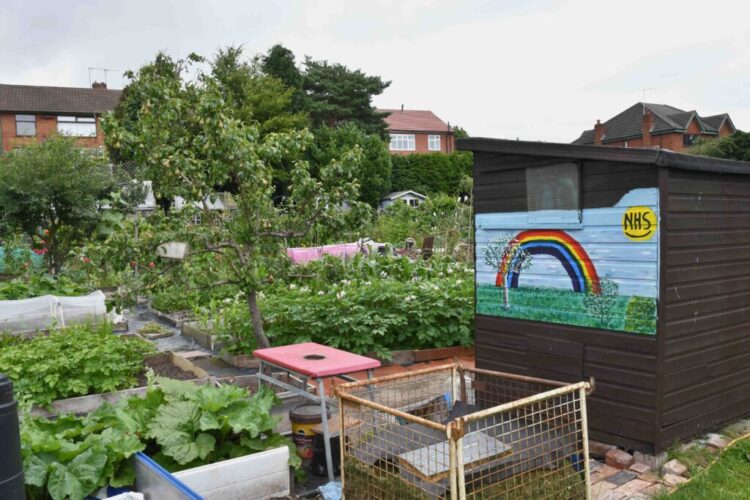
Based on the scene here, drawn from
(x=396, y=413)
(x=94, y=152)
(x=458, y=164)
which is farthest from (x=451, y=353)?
(x=458, y=164)

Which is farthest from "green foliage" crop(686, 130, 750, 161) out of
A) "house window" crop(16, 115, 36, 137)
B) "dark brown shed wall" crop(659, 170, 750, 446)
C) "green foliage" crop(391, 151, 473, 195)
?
"house window" crop(16, 115, 36, 137)

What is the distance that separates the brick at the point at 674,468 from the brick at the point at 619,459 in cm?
22

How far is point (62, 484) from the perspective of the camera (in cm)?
339

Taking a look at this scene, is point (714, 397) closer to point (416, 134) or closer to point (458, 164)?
point (458, 164)

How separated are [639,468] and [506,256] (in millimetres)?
1948

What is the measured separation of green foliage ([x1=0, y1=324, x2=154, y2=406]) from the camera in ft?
18.3

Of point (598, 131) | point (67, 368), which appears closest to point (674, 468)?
point (67, 368)

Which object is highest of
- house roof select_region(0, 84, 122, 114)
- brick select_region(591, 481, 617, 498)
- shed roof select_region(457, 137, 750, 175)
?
house roof select_region(0, 84, 122, 114)

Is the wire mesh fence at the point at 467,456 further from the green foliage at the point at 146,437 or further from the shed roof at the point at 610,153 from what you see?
the shed roof at the point at 610,153

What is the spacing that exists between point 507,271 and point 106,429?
3374 millimetres

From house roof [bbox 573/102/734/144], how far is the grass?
4510cm

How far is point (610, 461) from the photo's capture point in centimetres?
462

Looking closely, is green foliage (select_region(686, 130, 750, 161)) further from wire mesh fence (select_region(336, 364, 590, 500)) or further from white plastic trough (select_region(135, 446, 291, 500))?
white plastic trough (select_region(135, 446, 291, 500))

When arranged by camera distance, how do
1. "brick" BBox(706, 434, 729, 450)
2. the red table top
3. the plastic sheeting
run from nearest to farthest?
the red table top
"brick" BBox(706, 434, 729, 450)
the plastic sheeting
